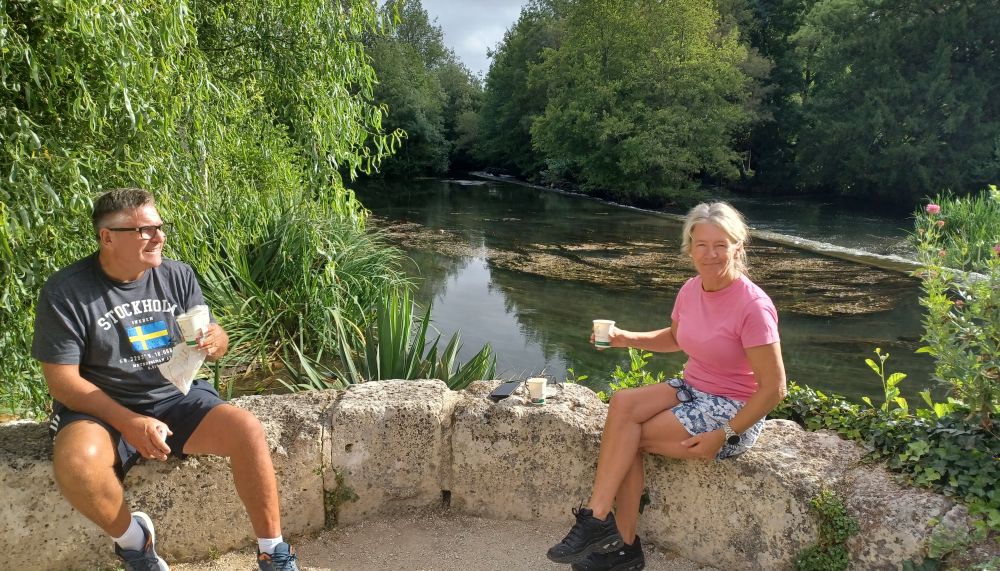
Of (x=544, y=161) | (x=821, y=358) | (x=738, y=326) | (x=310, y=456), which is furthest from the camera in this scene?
(x=544, y=161)

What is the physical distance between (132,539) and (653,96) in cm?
2429

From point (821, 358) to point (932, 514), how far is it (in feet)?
21.0

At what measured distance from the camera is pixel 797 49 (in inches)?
1022

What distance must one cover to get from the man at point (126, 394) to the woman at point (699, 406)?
1.07 metres

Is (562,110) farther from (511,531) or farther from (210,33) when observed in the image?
(511,531)

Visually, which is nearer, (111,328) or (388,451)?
(111,328)

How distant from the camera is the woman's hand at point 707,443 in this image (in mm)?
2357

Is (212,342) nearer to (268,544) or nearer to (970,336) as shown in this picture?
(268,544)

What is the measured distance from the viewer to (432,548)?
2.68 meters

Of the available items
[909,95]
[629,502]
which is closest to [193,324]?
[629,502]

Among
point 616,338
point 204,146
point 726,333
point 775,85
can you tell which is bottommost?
point 616,338

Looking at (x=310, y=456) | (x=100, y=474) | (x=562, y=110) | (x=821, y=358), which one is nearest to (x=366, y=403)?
(x=310, y=456)

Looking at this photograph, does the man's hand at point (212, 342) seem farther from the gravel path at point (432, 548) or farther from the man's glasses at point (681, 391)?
the man's glasses at point (681, 391)

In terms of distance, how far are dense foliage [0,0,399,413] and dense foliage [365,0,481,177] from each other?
25.4m
